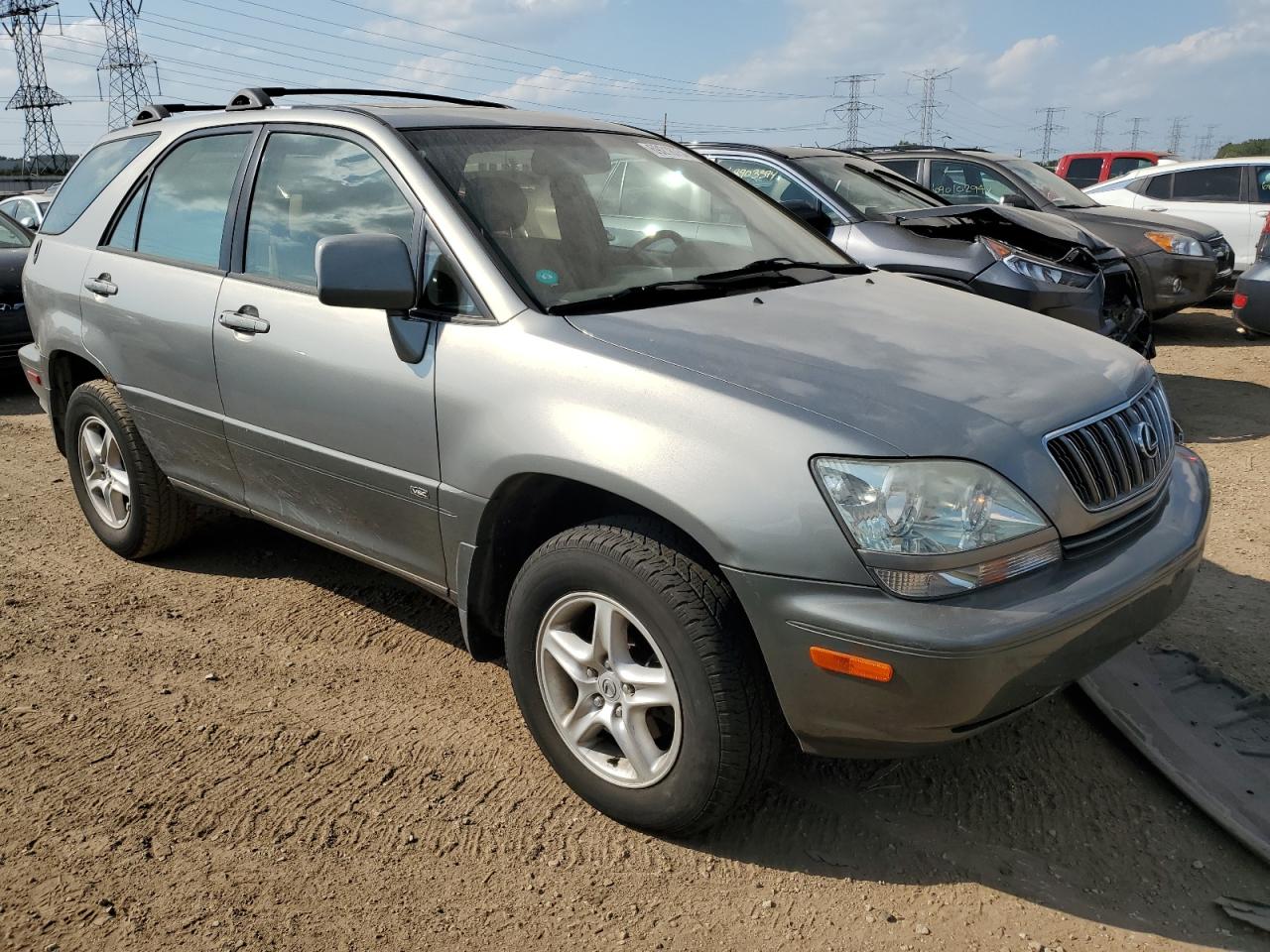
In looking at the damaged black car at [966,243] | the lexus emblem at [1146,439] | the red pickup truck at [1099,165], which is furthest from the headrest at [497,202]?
the red pickup truck at [1099,165]

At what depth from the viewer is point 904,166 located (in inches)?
418

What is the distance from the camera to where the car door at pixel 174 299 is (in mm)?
3748

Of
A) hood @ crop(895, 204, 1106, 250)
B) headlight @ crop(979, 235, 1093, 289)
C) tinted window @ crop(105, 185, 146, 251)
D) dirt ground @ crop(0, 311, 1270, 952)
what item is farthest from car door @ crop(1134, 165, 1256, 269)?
tinted window @ crop(105, 185, 146, 251)

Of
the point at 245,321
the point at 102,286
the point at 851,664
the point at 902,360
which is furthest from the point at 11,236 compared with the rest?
the point at 851,664

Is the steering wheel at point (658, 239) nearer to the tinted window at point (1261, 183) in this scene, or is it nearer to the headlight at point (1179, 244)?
the headlight at point (1179, 244)

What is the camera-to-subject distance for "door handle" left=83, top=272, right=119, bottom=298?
4.13 meters

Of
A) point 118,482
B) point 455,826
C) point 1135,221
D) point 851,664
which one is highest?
point 1135,221

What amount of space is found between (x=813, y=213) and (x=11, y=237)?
22.2 ft

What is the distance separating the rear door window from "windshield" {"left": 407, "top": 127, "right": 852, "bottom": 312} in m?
16.5

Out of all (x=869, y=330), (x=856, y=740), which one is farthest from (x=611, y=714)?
(x=869, y=330)

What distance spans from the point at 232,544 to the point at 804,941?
134 inches

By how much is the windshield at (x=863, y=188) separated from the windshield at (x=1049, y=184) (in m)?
2.58

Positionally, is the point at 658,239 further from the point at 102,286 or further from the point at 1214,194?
the point at 1214,194

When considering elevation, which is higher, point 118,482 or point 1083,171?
point 1083,171
